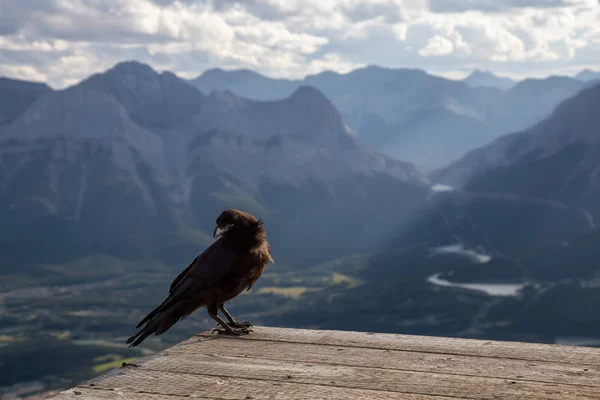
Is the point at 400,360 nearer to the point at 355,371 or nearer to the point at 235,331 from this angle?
the point at 355,371

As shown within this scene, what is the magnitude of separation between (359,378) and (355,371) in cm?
28

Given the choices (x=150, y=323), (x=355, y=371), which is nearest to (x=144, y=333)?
(x=150, y=323)

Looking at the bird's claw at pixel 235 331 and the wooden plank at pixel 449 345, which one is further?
the bird's claw at pixel 235 331

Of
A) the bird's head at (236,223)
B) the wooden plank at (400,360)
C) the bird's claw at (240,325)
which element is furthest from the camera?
the bird's head at (236,223)

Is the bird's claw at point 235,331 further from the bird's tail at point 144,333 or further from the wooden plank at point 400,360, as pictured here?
the bird's tail at point 144,333

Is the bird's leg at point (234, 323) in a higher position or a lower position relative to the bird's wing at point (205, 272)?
lower

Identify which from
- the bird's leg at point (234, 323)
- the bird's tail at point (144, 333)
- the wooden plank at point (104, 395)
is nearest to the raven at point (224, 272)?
the bird's leg at point (234, 323)

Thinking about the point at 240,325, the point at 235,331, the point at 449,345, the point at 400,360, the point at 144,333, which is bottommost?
the point at 400,360

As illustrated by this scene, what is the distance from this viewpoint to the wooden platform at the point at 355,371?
6.96 meters

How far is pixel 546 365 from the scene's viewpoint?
803 cm

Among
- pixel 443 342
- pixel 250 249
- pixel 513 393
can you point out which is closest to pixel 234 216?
pixel 250 249

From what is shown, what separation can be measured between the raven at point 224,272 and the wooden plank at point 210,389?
9.32 feet

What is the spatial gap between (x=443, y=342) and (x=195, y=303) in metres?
3.69

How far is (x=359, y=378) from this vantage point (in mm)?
7484
